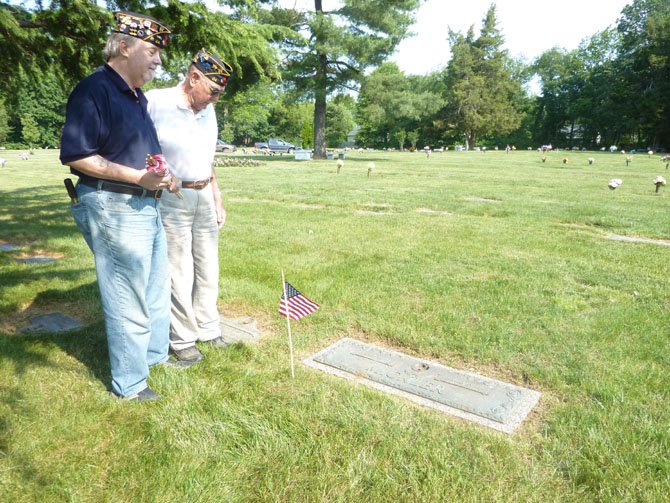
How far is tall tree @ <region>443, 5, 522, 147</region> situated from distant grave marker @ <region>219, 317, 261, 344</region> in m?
65.3

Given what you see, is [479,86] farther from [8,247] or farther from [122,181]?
[122,181]

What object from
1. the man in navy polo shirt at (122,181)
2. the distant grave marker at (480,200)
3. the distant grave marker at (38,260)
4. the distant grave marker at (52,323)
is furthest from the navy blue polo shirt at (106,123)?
the distant grave marker at (480,200)

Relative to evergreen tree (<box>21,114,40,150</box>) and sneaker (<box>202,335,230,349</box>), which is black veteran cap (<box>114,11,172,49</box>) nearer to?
sneaker (<box>202,335,230,349</box>)

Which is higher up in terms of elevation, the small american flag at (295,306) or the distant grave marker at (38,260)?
the small american flag at (295,306)

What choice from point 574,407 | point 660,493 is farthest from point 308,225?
point 660,493

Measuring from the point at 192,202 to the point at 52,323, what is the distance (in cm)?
186

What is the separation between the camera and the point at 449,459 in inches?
92.0

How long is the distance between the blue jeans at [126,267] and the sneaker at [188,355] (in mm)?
463

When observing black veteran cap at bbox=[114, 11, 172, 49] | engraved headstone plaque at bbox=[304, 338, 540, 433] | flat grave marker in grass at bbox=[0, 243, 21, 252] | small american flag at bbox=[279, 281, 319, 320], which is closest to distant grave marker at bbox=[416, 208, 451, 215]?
engraved headstone plaque at bbox=[304, 338, 540, 433]

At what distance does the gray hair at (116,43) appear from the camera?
2.44m

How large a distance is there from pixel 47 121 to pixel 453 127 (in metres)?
54.7

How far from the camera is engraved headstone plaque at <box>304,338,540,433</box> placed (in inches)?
A: 109

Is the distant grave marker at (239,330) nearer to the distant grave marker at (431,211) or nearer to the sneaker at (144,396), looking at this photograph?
the sneaker at (144,396)

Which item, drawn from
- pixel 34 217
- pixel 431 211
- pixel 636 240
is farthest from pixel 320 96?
pixel 636 240
